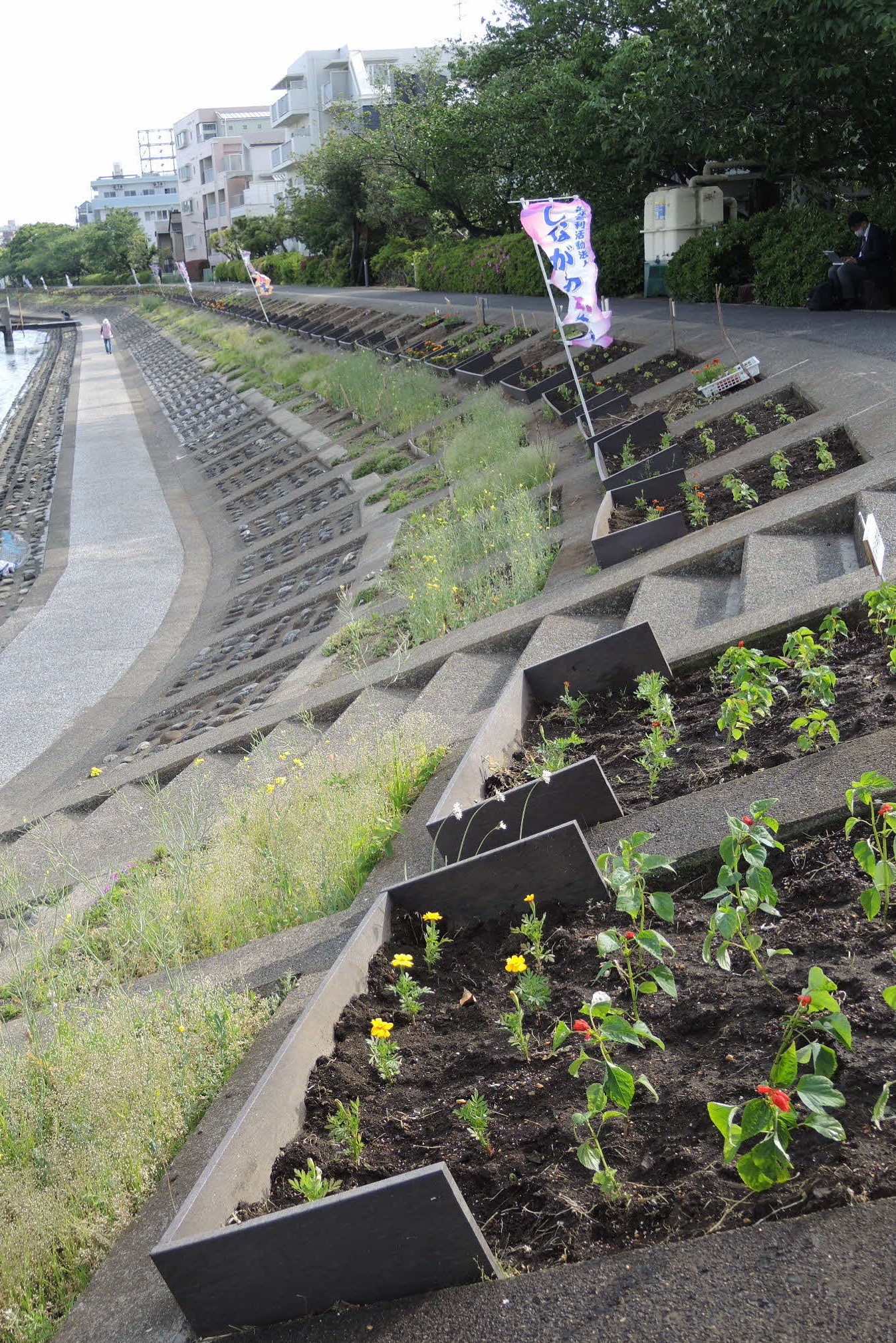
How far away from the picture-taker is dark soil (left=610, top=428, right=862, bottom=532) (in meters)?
7.51

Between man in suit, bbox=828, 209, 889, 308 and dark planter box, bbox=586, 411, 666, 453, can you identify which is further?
man in suit, bbox=828, 209, 889, 308

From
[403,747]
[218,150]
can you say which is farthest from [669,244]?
[218,150]

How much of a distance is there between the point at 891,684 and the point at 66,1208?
301 cm

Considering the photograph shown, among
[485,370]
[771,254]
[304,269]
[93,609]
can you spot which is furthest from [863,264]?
[304,269]

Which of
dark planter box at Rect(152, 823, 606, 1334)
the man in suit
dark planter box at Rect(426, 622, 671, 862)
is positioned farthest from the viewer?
the man in suit

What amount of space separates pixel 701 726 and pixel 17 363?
223 ft

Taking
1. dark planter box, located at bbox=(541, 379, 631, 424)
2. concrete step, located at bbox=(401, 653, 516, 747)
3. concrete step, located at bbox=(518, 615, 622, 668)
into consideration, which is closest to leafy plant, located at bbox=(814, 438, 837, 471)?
concrete step, located at bbox=(518, 615, 622, 668)

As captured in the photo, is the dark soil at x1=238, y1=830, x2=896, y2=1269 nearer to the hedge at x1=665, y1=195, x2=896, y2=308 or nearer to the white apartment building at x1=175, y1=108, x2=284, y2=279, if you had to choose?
the hedge at x1=665, y1=195, x2=896, y2=308

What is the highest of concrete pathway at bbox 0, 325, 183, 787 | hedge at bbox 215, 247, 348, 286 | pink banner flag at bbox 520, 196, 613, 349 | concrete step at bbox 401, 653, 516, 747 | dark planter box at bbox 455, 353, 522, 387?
hedge at bbox 215, 247, 348, 286

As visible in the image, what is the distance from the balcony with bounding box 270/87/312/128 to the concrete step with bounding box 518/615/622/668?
266ft

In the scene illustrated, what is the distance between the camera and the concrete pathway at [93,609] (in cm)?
1120

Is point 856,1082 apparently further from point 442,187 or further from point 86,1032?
point 442,187

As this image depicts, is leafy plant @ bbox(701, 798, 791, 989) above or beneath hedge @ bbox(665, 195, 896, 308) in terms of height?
beneath

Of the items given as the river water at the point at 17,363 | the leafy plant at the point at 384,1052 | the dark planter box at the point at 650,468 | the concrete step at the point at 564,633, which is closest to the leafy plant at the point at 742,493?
the dark planter box at the point at 650,468
